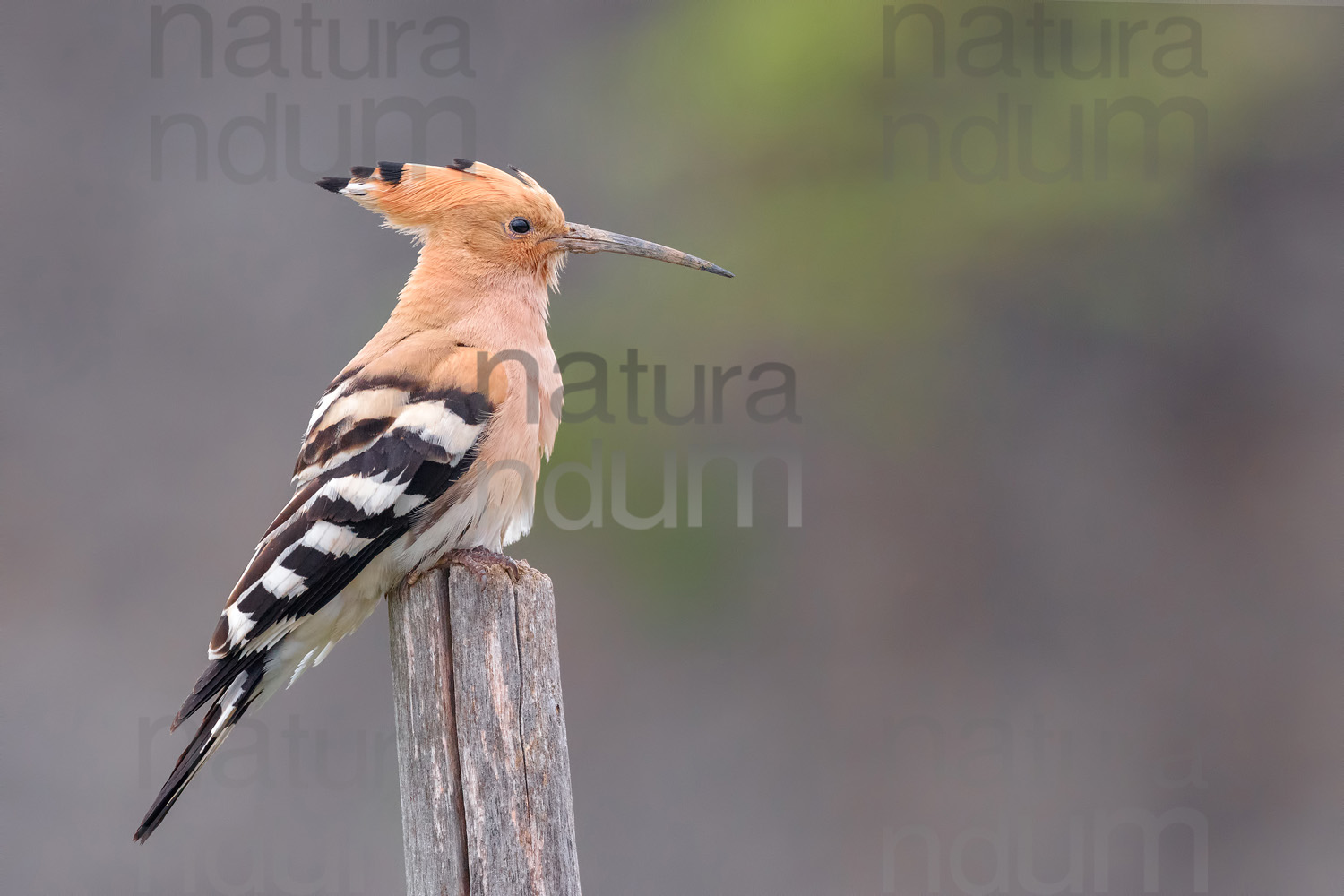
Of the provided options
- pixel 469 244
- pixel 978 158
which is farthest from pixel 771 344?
pixel 469 244

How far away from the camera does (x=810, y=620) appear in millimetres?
5551

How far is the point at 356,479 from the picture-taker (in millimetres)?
1899

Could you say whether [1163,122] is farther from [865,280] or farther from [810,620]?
[810,620]

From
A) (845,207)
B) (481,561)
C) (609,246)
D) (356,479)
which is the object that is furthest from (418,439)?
(845,207)

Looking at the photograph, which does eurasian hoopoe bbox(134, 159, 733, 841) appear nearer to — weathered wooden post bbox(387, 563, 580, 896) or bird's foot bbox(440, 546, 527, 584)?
bird's foot bbox(440, 546, 527, 584)

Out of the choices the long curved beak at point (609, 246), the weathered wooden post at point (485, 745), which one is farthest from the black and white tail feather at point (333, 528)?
the long curved beak at point (609, 246)

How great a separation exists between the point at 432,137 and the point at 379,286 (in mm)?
657

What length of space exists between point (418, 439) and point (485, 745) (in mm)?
596

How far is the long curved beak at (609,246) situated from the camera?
2.34 m

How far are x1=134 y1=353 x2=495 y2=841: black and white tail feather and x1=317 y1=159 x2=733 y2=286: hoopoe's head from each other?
34 cm

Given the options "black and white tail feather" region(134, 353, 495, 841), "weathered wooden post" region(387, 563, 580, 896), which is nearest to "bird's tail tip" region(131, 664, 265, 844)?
"black and white tail feather" region(134, 353, 495, 841)

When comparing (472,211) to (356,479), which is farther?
(472,211)

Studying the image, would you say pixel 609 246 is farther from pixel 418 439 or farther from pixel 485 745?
pixel 485 745

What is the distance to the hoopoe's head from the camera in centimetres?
221
